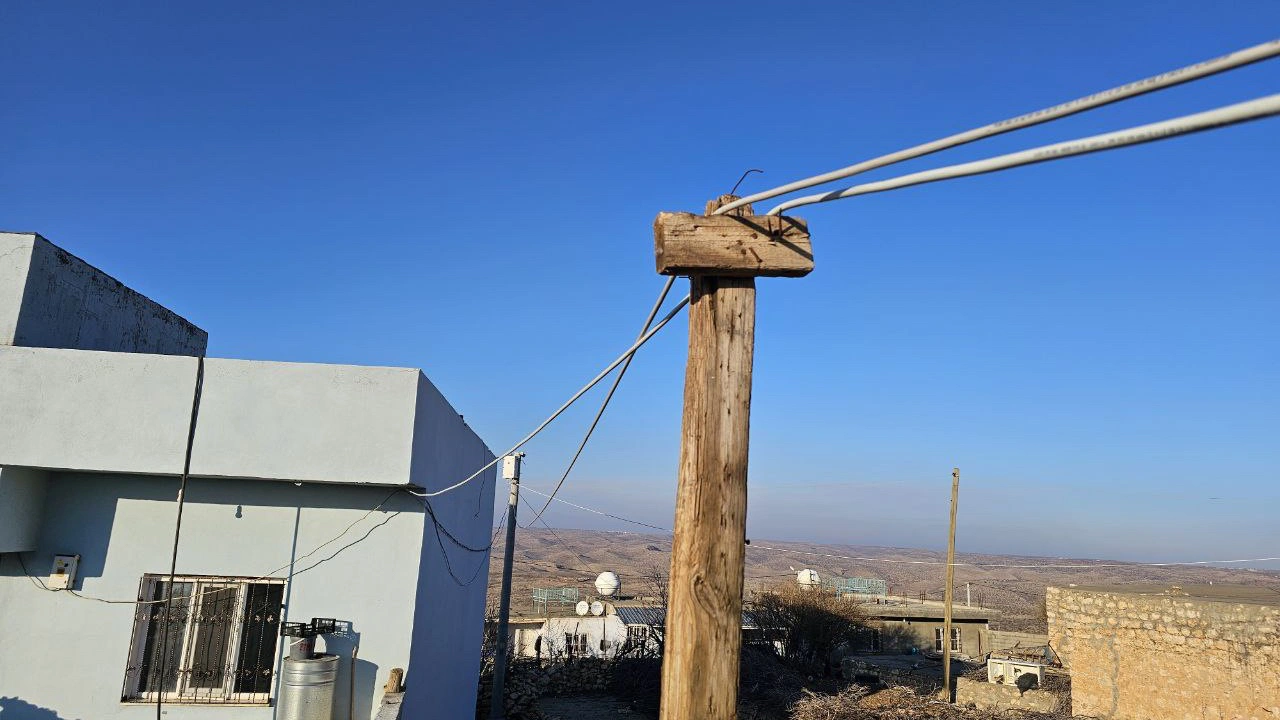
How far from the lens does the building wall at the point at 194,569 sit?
8156 millimetres

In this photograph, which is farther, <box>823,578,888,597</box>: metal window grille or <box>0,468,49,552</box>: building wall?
<box>823,578,888,597</box>: metal window grille

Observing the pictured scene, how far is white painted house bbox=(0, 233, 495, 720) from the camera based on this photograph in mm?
8195

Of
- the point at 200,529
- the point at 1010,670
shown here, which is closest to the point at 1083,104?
the point at 200,529

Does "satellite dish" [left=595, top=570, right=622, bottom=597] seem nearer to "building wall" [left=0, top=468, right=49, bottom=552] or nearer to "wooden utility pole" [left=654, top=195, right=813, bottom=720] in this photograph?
"building wall" [left=0, top=468, right=49, bottom=552]

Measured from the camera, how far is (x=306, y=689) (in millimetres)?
8047

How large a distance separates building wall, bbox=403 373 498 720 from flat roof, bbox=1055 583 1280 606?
1082 centimetres

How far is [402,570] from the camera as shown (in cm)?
863

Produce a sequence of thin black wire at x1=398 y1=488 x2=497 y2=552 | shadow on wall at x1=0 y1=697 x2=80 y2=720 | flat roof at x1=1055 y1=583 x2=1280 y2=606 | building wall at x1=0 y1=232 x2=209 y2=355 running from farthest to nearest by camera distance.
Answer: flat roof at x1=1055 y1=583 x2=1280 y2=606
building wall at x1=0 y1=232 x2=209 y2=355
thin black wire at x1=398 y1=488 x2=497 y2=552
shadow on wall at x1=0 y1=697 x2=80 y2=720

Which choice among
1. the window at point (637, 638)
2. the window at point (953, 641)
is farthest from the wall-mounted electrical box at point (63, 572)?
the window at point (953, 641)

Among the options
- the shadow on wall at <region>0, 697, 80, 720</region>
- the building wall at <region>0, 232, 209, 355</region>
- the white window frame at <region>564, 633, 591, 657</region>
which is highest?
the building wall at <region>0, 232, 209, 355</region>

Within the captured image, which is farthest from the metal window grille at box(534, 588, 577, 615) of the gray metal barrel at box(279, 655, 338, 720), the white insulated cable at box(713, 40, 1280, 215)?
the white insulated cable at box(713, 40, 1280, 215)

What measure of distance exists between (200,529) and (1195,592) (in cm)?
1540

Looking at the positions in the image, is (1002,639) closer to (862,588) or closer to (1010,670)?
(862,588)

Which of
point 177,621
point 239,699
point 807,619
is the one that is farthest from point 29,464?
point 807,619
